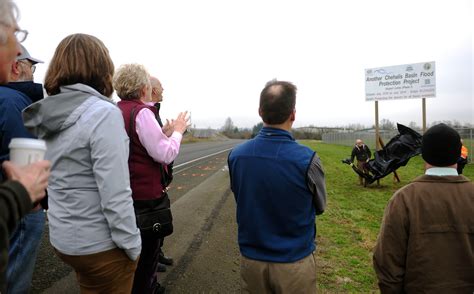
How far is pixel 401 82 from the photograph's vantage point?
17109 millimetres

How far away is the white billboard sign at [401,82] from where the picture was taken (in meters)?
16.6

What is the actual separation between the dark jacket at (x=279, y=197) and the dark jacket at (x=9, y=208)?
1447 millimetres

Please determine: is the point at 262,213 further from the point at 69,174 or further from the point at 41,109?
the point at 41,109

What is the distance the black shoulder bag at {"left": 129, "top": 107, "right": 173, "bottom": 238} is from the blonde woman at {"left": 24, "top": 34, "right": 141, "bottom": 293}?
0.64 meters

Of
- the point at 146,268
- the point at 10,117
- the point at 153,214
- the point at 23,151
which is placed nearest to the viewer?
the point at 23,151

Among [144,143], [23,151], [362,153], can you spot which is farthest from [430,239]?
[362,153]

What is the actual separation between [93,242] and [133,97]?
1280 mm

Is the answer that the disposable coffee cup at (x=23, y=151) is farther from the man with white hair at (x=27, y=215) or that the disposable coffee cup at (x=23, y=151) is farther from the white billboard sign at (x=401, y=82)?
the white billboard sign at (x=401, y=82)

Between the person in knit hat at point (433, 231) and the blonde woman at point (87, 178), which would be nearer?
the blonde woman at point (87, 178)

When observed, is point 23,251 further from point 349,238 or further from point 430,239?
point 349,238

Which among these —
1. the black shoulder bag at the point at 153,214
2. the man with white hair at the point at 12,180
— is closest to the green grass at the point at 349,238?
the black shoulder bag at the point at 153,214

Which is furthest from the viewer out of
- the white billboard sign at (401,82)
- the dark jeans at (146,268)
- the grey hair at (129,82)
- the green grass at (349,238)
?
the white billboard sign at (401,82)

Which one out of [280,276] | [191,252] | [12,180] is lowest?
[191,252]

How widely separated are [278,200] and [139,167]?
1.08m
